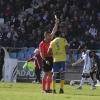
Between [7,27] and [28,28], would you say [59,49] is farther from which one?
[7,27]

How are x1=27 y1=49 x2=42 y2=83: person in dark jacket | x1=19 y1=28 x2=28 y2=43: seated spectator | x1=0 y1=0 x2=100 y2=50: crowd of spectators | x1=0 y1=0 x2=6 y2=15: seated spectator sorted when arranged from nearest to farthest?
x1=27 y1=49 x2=42 y2=83: person in dark jacket, x1=0 y1=0 x2=100 y2=50: crowd of spectators, x1=19 y1=28 x2=28 y2=43: seated spectator, x1=0 y1=0 x2=6 y2=15: seated spectator

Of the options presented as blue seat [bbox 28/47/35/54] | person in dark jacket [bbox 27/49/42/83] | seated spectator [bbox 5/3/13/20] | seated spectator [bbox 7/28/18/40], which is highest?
seated spectator [bbox 5/3/13/20]

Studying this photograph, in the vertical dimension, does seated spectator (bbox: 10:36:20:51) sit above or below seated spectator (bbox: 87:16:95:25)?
below

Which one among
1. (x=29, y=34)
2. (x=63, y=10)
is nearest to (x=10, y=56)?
(x=29, y=34)

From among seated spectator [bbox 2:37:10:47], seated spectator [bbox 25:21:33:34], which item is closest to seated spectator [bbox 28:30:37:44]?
seated spectator [bbox 25:21:33:34]

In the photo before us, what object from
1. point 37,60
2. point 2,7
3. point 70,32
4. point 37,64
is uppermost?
point 2,7

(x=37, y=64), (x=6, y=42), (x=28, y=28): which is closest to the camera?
(x=37, y=64)

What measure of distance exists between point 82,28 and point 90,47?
Result: 238cm

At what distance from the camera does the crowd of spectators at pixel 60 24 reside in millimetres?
29558

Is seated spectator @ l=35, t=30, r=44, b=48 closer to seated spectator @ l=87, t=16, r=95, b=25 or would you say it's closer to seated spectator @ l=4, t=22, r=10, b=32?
seated spectator @ l=87, t=16, r=95, b=25

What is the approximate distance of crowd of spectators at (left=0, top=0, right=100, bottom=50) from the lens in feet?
97.0

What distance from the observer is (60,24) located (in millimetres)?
31219

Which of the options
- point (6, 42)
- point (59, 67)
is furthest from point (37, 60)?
point (59, 67)

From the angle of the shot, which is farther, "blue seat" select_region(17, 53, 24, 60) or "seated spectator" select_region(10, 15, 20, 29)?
"seated spectator" select_region(10, 15, 20, 29)
